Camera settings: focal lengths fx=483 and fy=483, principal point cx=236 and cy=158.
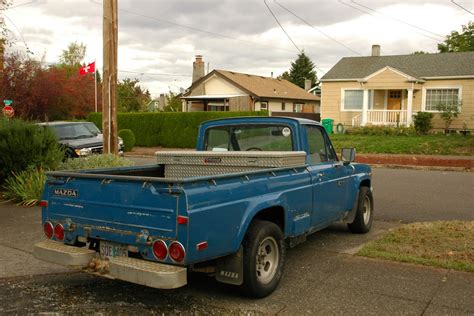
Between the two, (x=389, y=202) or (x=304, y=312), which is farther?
(x=389, y=202)

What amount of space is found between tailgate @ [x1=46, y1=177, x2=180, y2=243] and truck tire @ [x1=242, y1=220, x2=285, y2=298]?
92cm

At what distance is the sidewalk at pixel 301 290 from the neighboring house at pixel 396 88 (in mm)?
23456

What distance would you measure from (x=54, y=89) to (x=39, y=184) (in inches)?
958

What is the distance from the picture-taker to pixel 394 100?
3059 centimetres

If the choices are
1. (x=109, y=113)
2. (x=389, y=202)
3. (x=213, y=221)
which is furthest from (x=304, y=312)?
(x=109, y=113)

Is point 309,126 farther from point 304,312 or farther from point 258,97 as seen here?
point 258,97

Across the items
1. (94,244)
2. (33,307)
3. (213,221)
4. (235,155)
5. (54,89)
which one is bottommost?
(33,307)

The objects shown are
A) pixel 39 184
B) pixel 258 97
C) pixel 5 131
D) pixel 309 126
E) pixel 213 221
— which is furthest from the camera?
pixel 258 97

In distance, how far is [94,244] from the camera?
489 cm

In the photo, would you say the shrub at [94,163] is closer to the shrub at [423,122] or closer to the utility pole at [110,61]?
the utility pole at [110,61]

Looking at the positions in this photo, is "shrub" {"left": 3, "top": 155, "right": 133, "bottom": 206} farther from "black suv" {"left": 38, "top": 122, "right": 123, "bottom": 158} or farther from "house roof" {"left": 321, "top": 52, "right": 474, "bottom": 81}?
"house roof" {"left": 321, "top": 52, "right": 474, "bottom": 81}

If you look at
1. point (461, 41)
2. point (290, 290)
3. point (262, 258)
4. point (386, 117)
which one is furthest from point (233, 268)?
point (461, 41)

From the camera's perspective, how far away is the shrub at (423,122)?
84.7 ft

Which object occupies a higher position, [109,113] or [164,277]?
[109,113]
